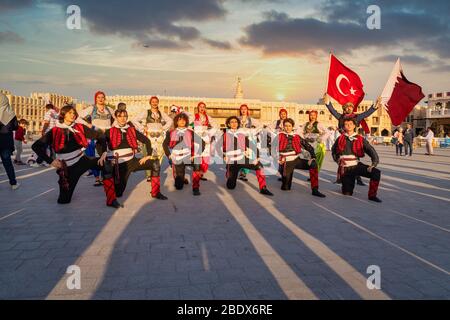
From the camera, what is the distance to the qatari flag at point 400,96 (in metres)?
7.86

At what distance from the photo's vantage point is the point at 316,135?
794 centimetres

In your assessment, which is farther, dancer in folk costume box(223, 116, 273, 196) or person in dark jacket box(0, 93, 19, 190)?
dancer in folk costume box(223, 116, 273, 196)

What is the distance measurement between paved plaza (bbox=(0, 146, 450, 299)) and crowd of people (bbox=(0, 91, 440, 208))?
0.53 m

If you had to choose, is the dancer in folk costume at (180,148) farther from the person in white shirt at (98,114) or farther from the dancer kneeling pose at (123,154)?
the person in white shirt at (98,114)

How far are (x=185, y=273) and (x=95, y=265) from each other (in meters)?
0.87

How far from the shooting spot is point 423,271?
9.54ft

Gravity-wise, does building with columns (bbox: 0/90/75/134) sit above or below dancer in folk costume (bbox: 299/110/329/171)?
above

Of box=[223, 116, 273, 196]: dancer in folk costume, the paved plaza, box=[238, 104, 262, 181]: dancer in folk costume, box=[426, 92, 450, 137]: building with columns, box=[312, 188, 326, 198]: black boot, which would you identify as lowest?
the paved plaza

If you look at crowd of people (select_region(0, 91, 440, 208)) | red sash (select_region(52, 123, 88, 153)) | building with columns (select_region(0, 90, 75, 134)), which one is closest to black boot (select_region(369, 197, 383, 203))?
crowd of people (select_region(0, 91, 440, 208))

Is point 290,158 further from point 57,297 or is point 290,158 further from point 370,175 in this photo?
point 57,297

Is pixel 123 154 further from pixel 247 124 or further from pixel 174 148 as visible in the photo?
pixel 247 124

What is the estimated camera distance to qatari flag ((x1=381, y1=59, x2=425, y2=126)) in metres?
7.86

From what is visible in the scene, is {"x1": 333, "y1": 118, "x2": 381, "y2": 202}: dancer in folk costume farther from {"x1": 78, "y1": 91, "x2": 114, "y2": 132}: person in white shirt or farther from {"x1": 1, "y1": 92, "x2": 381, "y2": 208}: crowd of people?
{"x1": 78, "y1": 91, "x2": 114, "y2": 132}: person in white shirt

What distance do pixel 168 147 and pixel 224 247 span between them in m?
3.88
